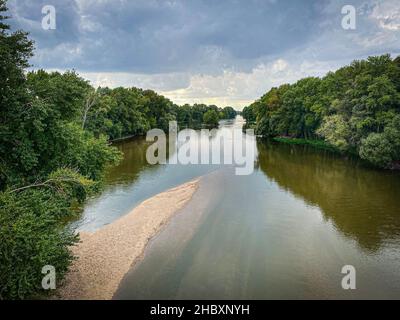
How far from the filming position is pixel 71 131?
18484mm

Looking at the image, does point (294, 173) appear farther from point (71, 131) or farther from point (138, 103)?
point (138, 103)

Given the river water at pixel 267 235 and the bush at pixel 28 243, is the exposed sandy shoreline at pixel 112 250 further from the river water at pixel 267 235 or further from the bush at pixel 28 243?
the bush at pixel 28 243

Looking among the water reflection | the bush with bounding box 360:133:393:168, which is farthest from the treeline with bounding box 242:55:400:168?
the water reflection

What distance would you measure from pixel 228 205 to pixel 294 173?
1529 centimetres

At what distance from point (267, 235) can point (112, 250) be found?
9098 mm

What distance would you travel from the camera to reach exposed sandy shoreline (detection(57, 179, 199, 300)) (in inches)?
563

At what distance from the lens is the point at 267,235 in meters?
20.8

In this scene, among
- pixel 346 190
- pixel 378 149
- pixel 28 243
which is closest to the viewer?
pixel 28 243

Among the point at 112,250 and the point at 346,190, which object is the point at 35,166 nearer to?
the point at 112,250

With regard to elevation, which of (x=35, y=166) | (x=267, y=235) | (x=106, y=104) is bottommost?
(x=267, y=235)

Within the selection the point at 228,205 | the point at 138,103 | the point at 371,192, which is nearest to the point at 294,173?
the point at 371,192

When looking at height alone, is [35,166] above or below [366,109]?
below

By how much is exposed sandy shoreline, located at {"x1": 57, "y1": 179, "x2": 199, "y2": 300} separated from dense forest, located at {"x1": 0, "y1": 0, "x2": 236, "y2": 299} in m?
1.12

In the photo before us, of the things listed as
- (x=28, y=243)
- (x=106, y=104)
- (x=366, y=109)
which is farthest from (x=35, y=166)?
(x=106, y=104)
